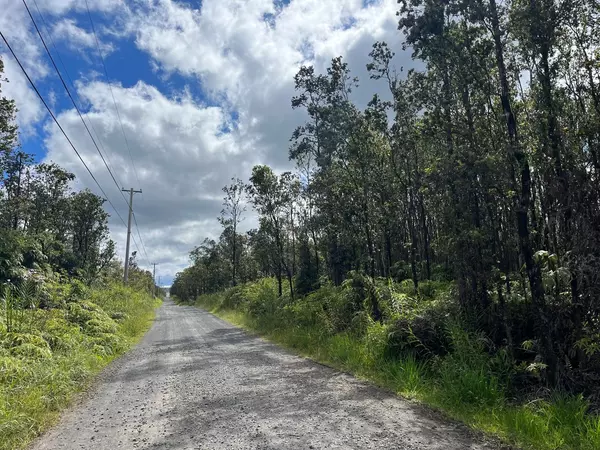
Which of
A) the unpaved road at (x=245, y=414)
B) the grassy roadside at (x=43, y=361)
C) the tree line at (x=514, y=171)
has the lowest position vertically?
the unpaved road at (x=245, y=414)

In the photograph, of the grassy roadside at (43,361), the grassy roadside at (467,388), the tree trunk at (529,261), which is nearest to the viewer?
the grassy roadside at (467,388)

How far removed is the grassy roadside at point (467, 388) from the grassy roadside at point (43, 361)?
530 centimetres

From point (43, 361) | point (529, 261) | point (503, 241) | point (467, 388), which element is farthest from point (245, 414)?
point (503, 241)

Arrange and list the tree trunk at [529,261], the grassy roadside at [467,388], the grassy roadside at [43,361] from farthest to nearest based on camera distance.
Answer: the tree trunk at [529,261], the grassy roadside at [43,361], the grassy roadside at [467,388]

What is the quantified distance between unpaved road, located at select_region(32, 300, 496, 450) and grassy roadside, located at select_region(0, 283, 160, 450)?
1.07ft

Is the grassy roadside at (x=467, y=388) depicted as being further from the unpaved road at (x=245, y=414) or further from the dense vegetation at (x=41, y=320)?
the dense vegetation at (x=41, y=320)

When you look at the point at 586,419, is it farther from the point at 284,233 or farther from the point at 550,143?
the point at 284,233

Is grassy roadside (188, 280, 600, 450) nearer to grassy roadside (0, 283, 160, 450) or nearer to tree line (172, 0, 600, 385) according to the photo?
tree line (172, 0, 600, 385)

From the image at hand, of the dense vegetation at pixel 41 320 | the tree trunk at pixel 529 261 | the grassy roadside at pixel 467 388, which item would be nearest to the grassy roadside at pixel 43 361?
the dense vegetation at pixel 41 320

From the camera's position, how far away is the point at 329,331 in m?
12.2

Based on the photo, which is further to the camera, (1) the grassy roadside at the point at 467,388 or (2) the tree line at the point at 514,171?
(2) the tree line at the point at 514,171

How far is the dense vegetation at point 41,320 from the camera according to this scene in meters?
5.96

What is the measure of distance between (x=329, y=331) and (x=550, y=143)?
7.69 m

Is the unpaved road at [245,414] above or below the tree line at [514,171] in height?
below
